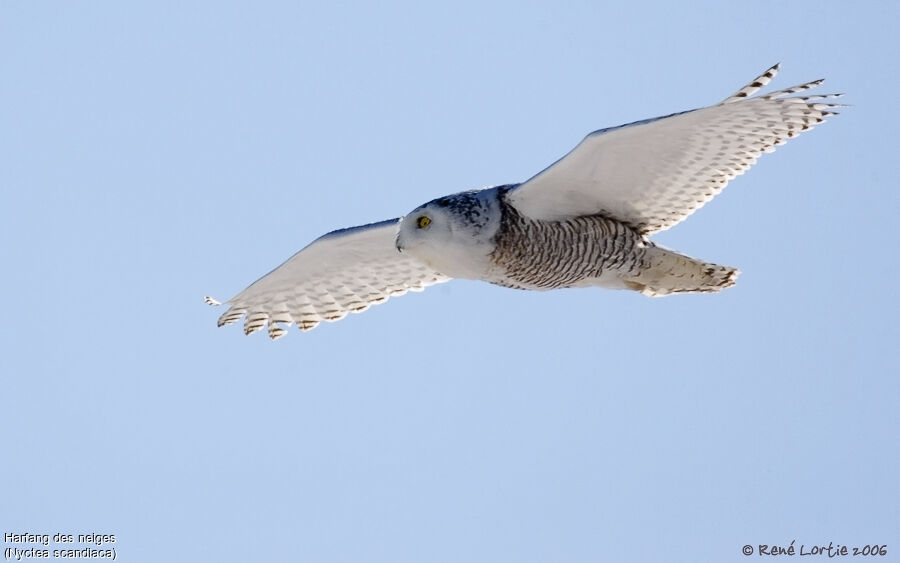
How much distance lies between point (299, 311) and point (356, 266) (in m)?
0.71

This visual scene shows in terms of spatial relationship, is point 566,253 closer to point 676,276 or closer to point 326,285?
point 676,276

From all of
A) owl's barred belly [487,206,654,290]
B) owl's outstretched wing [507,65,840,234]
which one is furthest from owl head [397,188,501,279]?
owl's outstretched wing [507,65,840,234]

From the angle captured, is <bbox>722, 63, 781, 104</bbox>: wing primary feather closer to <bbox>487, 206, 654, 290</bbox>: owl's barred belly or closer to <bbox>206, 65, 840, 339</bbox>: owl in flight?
<bbox>206, 65, 840, 339</bbox>: owl in flight

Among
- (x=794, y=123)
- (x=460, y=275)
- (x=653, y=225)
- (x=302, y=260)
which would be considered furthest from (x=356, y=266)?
(x=794, y=123)

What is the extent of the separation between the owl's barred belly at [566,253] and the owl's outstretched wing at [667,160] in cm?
12

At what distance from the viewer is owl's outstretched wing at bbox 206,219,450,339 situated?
11.0m

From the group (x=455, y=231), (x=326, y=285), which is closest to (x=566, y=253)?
(x=455, y=231)

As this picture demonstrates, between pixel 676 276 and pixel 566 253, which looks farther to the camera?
pixel 676 276

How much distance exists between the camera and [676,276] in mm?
10250

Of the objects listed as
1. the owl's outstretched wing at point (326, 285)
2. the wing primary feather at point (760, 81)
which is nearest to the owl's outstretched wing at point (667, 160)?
the wing primary feather at point (760, 81)

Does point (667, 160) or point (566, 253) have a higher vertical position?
point (667, 160)

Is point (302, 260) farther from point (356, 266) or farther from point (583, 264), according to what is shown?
point (583, 264)

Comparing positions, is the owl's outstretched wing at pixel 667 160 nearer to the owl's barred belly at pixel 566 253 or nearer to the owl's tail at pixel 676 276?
the owl's barred belly at pixel 566 253

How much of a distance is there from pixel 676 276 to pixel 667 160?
3.21ft
